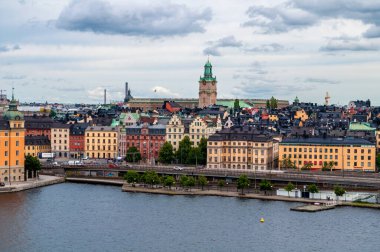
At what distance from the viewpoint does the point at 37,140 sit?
93.4m

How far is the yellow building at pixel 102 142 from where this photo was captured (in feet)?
309

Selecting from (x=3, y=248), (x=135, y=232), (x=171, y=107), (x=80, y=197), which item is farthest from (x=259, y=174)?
(x=171, y=107)

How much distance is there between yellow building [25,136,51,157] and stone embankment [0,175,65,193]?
1491cm

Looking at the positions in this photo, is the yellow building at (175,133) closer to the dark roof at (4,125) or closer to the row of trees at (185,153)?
the row of trees at (185,153)

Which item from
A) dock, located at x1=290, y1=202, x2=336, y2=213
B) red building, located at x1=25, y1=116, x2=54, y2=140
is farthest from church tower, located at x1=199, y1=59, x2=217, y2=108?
dock, located at x1=290, y1=202, x2=336, y2=213

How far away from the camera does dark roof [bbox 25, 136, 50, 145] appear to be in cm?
9206

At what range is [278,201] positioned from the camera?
6194 centimetres

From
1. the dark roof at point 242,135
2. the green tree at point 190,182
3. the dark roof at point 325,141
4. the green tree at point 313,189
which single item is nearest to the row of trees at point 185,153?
the dark roof at point 242,135

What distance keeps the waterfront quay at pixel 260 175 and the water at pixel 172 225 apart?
7.65m

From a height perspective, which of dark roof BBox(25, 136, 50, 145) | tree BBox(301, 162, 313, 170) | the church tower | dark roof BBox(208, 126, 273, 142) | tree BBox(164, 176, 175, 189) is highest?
the church tower

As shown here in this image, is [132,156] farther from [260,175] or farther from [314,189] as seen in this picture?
[314,189]

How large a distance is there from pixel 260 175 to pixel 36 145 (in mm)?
30531

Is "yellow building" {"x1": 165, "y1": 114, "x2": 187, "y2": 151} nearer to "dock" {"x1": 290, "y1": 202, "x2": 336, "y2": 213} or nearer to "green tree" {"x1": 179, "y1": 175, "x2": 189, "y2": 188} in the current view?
"green tree" {"x1": 179, "y1": 175, "x2": 189, "y2": 188}

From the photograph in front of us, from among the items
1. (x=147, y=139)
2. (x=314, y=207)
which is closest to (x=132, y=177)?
(x=314, y=207)
